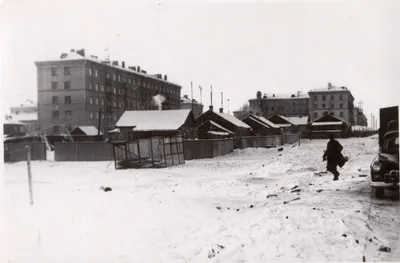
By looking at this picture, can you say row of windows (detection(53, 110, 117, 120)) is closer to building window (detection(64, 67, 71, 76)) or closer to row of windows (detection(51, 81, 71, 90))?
row of windows (detection(51, 81, 71, 90))

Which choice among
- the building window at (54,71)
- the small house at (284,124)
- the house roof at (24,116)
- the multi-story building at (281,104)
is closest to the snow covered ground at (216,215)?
the small house at (284,124)

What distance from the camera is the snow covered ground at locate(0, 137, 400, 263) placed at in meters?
3.68

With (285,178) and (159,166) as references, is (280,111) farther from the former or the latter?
(159,166)

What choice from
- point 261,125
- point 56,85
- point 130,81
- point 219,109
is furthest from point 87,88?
point 261,125

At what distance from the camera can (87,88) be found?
607 centimetres

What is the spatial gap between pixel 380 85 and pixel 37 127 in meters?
4.78

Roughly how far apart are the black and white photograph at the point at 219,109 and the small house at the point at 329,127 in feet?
0.06

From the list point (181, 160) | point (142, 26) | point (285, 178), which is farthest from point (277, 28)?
point (181, 160)

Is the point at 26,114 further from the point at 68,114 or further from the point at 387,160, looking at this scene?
the point at 387,160

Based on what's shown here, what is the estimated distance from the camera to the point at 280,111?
214 inches

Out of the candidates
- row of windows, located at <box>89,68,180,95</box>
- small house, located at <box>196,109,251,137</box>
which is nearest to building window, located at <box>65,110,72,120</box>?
row of windows, located at <box>89,68,180,95</box>

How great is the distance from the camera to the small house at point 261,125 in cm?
572

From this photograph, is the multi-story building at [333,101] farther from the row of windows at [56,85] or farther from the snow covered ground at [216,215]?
the row of windows at [56,85]

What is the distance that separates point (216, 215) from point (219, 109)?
1.64m
